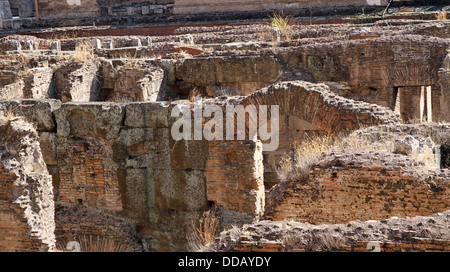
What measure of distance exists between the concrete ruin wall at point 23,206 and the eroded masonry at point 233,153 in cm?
1

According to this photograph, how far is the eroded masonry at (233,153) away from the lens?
6.18 metres

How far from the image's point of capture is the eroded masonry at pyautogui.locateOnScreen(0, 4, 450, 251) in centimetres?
618

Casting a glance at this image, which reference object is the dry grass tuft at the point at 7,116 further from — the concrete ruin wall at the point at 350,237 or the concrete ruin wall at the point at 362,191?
the concrete ruin wall at the point at 350,237

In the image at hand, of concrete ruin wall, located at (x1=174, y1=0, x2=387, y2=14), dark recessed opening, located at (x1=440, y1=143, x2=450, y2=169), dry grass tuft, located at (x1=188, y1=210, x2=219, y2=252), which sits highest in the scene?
concrete ruin wall, located at (x1=174, y1=0, x2=387, y2=14)

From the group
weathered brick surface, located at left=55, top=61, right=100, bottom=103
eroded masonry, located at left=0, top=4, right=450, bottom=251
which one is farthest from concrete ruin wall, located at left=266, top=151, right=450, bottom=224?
weathered brick surface, located at left=55, top=61, right=100, bottom=103

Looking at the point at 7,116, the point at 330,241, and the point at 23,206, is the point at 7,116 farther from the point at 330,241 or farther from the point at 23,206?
the point at 330,241

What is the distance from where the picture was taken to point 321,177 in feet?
21.5

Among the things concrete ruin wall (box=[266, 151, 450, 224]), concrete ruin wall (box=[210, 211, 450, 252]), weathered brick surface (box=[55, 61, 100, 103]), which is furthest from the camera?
weathered brick surface (box=[55, 61, 100, 103])

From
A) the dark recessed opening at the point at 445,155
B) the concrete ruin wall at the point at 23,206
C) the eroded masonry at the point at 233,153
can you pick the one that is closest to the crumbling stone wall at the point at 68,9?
the eroded masonry at the point at 233,153

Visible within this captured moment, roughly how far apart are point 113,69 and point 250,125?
6.17 m

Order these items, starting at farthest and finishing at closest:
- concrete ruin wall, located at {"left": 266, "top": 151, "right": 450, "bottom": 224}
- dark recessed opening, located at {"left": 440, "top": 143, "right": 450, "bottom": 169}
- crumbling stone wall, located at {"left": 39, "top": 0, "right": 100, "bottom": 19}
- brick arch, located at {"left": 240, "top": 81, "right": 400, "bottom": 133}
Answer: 1. crumbling stone wall, located at {"left": 39, "top": 0, "right": 100, "bottom": 19}
2. brick arch, located at {"left": 240, "top": 81, "right": 400, "bottom": 133}
3. dark recessed opening, located at {"left": 440, "top": 143, "right": 450, "bottom": 169}
4. concrete ruin wall, located at {"left": 266, "top": 151, "right": 450, "bottom": 224}

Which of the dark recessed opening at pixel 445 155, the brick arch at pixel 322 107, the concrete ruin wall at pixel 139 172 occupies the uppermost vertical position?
the brick arch at pixel 322 107

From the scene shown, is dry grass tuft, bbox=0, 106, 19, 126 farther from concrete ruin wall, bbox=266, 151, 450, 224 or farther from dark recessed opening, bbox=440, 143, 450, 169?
dark recessed opening, bbox=440, 143, 450, 169

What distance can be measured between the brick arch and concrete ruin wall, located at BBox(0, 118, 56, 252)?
10.5ft
